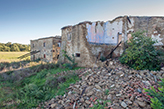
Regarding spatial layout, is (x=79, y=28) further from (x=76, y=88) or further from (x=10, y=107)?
(x=10, y=107)

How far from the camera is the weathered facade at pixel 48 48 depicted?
15.4m

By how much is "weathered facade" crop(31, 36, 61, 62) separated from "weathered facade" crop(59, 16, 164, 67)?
4782 mm

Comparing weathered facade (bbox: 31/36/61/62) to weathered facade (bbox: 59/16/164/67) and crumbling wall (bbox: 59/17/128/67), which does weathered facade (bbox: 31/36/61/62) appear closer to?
weathered facade (bbox: 59/16/164/67)

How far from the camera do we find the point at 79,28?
32.1 feet

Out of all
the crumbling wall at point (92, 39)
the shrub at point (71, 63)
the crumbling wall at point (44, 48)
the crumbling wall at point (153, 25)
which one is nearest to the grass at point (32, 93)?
the shrub at point (71, 63)

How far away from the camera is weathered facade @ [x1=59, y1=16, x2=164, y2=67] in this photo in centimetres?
934

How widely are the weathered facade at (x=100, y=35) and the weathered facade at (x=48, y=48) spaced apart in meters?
4.78

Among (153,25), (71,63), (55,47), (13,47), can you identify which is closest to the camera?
(71,63)

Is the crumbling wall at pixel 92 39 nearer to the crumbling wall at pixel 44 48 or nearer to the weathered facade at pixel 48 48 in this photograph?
the weathered facade at pixel 48 48

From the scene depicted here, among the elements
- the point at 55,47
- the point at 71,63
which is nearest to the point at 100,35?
the point at 71,63

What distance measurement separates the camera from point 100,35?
33.6 feet

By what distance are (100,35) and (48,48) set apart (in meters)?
10.2

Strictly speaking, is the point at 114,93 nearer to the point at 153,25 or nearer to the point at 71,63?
the point at 71,63

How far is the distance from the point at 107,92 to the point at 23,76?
8768 millimetres
